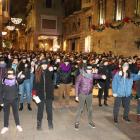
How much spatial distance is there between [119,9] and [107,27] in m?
2.52

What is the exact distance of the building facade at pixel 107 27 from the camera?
1644cm

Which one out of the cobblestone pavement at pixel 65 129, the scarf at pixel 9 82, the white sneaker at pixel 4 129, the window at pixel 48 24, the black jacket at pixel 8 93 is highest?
the window at pixel 48 24

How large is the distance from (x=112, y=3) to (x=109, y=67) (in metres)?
14.7

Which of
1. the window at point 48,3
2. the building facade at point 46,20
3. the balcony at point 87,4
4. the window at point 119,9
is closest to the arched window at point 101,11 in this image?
the balcony at point 87,4

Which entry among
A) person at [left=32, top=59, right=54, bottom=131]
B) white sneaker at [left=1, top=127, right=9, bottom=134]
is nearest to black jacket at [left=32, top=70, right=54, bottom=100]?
person at [left=32, top=59, right=54, bottom=131]

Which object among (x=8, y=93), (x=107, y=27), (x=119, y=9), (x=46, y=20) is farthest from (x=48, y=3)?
(x=8, y=93)

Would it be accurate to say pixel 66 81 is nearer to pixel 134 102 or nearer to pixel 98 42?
pixel 134 102

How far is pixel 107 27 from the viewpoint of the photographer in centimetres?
2030

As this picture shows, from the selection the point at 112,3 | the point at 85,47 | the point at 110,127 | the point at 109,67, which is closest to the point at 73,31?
the point at 85,47

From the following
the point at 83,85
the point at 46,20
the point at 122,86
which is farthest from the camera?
the point at 46,20

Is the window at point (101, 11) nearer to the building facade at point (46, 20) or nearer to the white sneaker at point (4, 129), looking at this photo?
the building facade at point (46, 20)

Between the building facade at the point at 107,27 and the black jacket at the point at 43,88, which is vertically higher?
the building facade at the point at 107,27

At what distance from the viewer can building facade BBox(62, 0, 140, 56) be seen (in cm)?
1644

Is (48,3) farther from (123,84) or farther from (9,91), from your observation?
(9,91)
